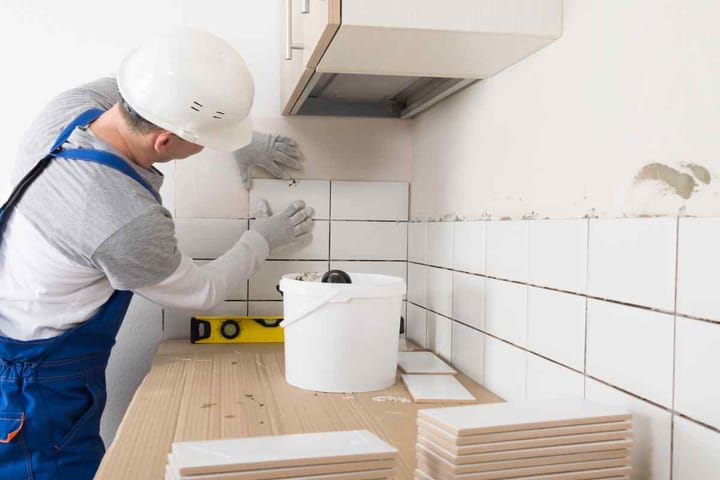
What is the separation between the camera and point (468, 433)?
0.78m

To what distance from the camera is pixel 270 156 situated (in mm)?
1996

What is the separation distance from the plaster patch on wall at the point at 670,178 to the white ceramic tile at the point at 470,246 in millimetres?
557

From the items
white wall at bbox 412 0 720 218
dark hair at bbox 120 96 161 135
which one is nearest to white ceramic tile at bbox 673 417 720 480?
white wall at bbox 412 0 720 218

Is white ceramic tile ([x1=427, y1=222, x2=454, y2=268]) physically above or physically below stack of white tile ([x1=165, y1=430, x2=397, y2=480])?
above

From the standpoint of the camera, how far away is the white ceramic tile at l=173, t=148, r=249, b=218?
6.67ft

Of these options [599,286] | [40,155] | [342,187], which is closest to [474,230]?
[599,286]

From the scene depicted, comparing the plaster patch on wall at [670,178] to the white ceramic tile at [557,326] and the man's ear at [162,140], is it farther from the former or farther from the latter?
the man's ear at [162,140]

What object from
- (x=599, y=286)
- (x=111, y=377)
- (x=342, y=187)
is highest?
(x=342, y=187)

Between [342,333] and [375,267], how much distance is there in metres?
0.79

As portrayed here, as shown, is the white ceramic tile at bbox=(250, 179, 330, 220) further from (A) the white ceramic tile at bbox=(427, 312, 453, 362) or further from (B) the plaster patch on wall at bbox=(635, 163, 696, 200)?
(B) the plaster patch on wall at bbox=(635, 163, 696, 200)

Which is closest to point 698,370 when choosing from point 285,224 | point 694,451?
point 694,451

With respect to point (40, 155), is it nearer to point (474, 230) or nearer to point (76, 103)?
point (76, 103)

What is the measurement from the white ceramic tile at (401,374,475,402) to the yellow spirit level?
598 mm

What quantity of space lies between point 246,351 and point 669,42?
133 cm
